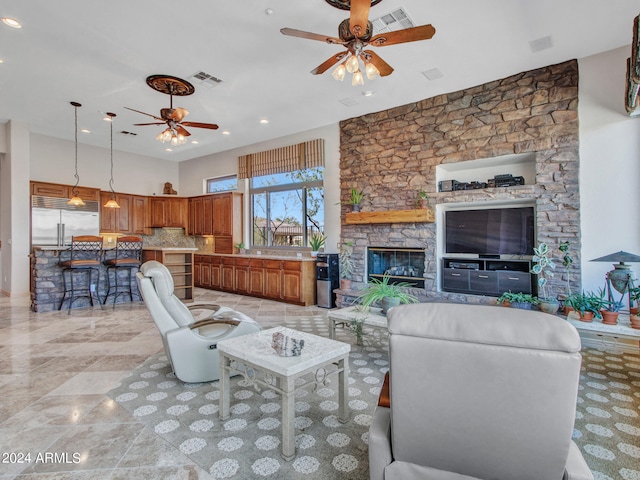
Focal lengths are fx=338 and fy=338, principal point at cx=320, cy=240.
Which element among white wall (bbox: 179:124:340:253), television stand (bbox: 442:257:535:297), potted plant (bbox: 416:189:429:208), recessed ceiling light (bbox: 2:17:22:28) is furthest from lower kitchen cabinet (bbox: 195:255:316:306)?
recessed ceiling light (bbox: 2:17:22:28)

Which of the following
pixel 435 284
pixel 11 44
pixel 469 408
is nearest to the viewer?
pixel 469 408

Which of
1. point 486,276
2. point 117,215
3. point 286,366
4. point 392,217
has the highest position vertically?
point 117,215

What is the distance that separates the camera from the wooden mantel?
17.2ft

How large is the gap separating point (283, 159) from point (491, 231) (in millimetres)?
4292

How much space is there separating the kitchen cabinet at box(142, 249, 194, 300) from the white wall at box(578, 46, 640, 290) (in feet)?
21.2

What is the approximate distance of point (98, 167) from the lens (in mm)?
8219

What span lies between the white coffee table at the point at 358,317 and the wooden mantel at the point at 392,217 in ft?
6.61

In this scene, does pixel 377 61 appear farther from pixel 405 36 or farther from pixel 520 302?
pixel 520 302

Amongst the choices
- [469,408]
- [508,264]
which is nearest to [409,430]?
[469,408]

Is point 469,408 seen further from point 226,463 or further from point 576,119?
point 576,119

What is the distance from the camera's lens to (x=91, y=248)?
579 centimetres

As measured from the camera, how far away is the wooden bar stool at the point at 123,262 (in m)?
6.12

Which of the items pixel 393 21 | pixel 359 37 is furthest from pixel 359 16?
pixel 393 21

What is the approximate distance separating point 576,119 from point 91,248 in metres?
7.46
